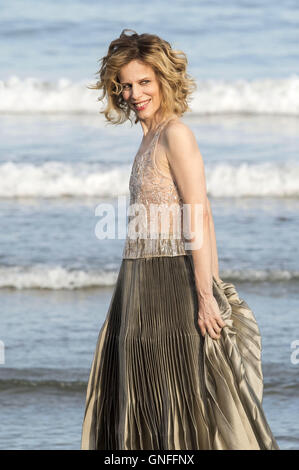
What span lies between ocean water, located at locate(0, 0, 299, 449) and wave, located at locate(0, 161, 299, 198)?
0.07ft

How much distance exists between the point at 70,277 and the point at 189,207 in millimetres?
4503

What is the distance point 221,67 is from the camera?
57.3ft

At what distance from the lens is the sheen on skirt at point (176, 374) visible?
9.80ft

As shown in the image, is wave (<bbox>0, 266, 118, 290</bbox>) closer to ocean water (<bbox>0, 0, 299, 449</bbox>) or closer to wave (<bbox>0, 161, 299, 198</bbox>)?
ocean water (<bbox>0, 0, 299, 449</bbox>)

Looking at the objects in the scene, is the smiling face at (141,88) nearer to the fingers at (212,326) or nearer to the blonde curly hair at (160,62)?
the blonde curly hair at (160,62)

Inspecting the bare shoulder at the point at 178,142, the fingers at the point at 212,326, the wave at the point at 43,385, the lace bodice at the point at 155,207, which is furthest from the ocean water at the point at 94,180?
the bare shoulder at the point at 178,142

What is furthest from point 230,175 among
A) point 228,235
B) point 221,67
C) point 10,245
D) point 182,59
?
point 182,59

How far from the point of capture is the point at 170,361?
3043mm

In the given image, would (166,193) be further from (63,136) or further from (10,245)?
(63,136)

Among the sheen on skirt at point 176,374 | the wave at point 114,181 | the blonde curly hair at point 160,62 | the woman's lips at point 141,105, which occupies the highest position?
the wave at point 114,181

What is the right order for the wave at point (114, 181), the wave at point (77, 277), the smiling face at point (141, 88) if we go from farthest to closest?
the wave at point (114, 181)
the wave at point (77, 277)
the smiling face at point (141, 88)

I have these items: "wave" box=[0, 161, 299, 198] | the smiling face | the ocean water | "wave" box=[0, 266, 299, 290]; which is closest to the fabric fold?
the smiling face

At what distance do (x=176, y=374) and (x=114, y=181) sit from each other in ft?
27.1

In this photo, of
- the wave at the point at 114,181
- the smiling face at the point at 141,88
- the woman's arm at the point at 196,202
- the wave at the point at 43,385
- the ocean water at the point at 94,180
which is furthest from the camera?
the wave at the point at 114,181
